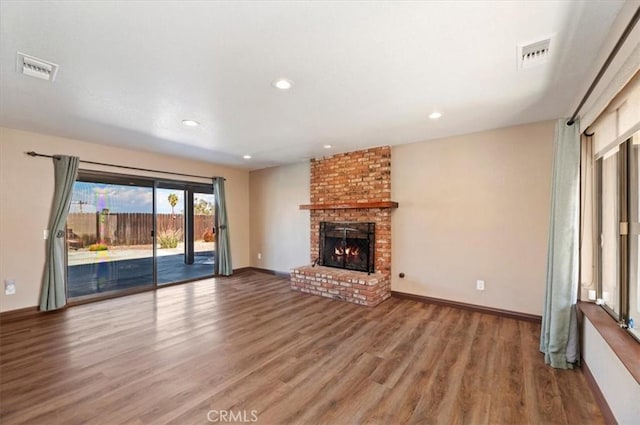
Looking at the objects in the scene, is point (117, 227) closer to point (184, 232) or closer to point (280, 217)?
point (184, 232)

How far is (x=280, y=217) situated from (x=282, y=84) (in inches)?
160

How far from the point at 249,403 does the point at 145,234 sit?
4.14 metres

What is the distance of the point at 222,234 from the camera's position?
6020 mm

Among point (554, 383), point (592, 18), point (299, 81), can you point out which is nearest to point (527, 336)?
point (554, 383)

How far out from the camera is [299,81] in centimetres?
230

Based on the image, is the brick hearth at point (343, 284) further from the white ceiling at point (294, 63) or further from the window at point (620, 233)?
the window at point (620, 233)

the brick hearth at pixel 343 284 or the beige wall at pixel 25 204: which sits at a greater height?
the beige wall at pixel 25 204

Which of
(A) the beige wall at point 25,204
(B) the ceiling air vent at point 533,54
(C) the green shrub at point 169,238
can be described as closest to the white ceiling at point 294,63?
(B) the ceiling air vent at point 533,54

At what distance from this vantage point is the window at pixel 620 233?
196cm

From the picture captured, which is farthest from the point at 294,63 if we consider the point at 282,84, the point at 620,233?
the point at 620,233

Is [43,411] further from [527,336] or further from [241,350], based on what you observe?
[527,336]

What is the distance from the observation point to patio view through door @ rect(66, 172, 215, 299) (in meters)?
4.31

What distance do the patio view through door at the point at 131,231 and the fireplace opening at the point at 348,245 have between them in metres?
2.67

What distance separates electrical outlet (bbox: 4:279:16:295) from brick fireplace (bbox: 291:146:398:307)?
12.5ft
